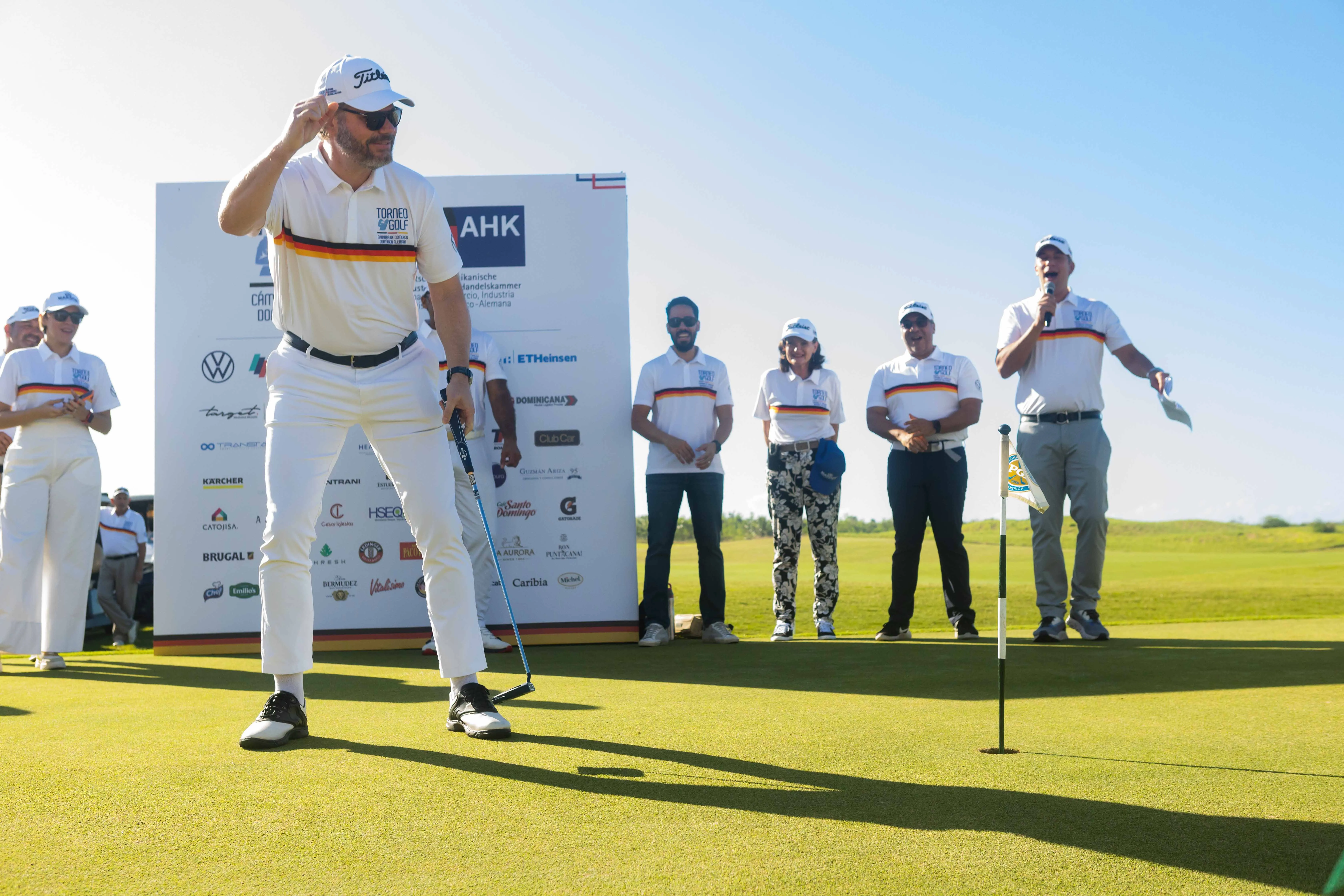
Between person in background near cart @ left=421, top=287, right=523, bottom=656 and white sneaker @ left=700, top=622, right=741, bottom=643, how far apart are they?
1185 mm

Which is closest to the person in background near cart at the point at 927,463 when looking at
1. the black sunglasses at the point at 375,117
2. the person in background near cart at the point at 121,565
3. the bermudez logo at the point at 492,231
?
the bermudez logo at the point at 492,231

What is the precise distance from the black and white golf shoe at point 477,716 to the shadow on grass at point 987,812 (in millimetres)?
240

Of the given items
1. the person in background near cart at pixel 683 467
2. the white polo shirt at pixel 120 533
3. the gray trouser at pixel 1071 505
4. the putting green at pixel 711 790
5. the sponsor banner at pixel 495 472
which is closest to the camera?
the putting green at pixel 711 790

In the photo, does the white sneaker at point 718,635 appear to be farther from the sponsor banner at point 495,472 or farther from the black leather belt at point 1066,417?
the black leather belt at point 1066,417

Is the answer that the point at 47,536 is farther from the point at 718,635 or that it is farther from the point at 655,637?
the point at 718,635

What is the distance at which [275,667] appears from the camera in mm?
2824

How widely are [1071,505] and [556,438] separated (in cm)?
312

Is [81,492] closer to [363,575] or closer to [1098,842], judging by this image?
[363,575]

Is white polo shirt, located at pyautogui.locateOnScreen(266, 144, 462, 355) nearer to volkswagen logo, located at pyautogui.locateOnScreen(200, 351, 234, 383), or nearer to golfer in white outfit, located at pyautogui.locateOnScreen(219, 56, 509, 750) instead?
golfer in white outfit, located at pyautogui.locateOnScreen(219, 56, 509, 750)

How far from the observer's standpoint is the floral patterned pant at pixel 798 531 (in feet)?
20.0

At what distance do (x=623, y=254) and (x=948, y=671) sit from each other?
3342mm

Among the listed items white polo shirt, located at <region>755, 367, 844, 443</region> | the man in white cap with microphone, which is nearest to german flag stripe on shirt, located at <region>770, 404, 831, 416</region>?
white polo shirt, located at <region>755, 367, 844, 443</region>

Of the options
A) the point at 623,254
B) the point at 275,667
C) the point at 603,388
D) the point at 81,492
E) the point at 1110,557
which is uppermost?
the point at 623,254

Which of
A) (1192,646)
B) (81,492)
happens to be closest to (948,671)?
(1192,646)
